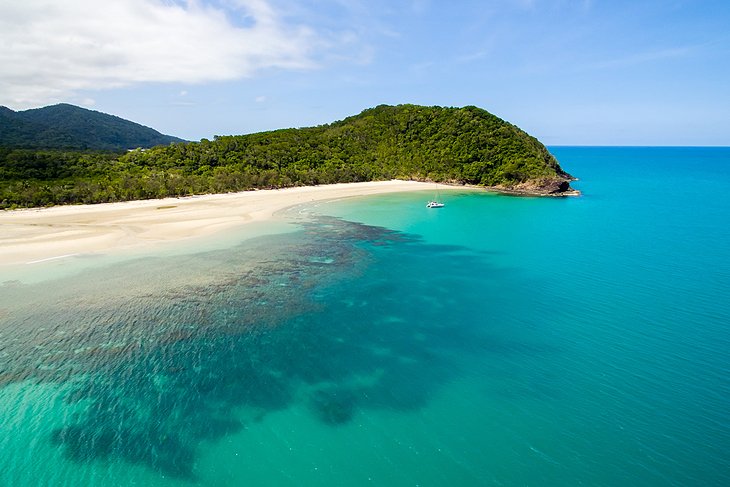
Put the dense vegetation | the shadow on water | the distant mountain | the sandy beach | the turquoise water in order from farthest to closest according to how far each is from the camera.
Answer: the distant mountain
the dense vegetation
the sandy beach
the shadow on water
the turquoise water

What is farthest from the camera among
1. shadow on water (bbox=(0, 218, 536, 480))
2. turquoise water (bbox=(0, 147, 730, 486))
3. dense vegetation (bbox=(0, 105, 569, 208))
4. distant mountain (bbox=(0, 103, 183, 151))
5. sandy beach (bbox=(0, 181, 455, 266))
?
distant mountain (bbox=(0, 103, 183, 151))

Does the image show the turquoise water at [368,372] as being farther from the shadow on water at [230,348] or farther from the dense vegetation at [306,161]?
the dense vegetation at [306,161]

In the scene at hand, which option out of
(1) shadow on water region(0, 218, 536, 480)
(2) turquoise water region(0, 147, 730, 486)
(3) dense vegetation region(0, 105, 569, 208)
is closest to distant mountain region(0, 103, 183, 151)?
(3) dense vegetation region(0, 105, 569, 208)

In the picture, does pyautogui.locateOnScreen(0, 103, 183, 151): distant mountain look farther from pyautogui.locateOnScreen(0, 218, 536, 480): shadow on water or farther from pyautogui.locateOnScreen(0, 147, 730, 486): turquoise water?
pyautogui.locateOnScreen(0, 147, 730, 486): turquoise water

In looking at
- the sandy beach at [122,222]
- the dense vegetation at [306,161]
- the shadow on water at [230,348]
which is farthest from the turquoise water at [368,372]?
the dense vegetation at [306,161]

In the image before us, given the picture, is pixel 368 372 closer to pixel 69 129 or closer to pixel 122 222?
pixel 122 222

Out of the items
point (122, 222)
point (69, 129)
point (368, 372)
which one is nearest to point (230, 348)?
point (368, 372)

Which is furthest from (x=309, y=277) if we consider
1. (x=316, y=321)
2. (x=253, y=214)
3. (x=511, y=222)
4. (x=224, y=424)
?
(x=511, y=222)
